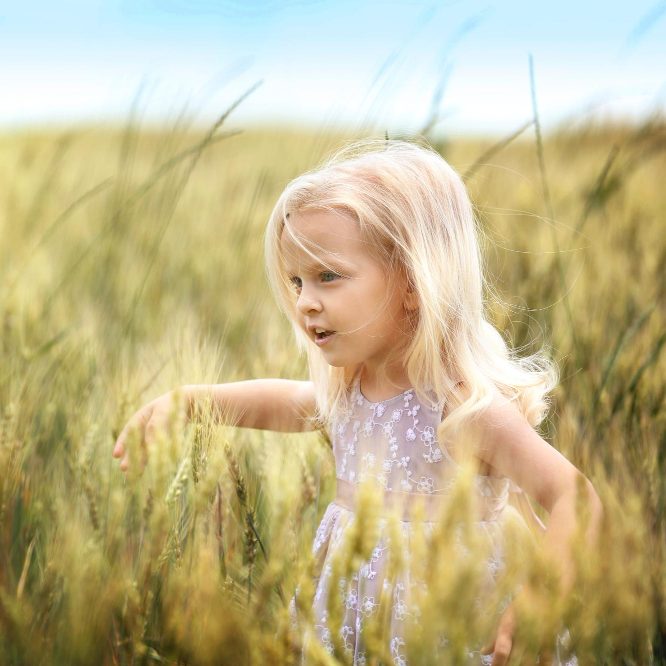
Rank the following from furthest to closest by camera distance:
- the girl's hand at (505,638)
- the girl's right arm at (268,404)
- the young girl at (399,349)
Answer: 1. the girl's right arm at (268,404)
2. the young girl at (399,349)
3. the girl's hand at (505,638)

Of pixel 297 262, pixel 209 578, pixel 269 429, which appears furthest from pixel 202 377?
pixel 209 578

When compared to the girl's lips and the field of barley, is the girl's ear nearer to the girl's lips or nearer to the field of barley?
the girl's lips

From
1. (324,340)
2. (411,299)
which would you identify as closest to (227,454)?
(324,340)

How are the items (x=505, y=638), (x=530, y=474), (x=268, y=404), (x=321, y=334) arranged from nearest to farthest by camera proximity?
(x=505, y=638), (x=530, y=474), (x=321, y=334), (x=268, y=404)

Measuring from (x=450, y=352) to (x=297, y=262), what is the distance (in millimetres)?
215

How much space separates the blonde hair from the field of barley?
0.18 m

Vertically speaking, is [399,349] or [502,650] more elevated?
[399,349]

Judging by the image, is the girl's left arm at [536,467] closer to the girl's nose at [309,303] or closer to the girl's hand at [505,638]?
the girl's hand at [505,638]

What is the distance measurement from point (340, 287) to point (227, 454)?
233mm

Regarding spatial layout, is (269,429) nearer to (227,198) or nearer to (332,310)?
(332,310)

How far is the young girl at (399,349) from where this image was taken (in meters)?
1.10

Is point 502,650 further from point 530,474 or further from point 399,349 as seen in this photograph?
point 399,349

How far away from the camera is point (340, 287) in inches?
43.7

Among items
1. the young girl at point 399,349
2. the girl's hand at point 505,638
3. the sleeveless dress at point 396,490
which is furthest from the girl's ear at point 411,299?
the girl's hand at point 505,638
